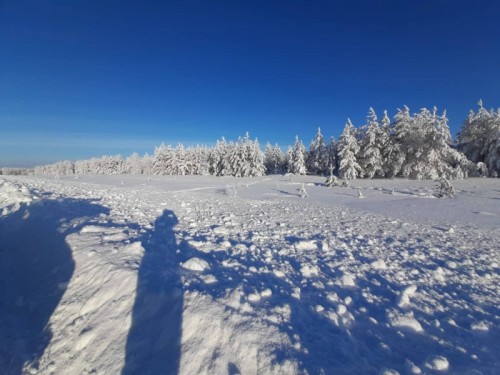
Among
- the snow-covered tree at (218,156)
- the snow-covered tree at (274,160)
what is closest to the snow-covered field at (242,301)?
the snow-covered tree at (218,156)

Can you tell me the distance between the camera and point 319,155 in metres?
54.5

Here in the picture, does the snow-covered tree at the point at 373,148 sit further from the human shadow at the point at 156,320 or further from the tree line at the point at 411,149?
the human shadow at the point at 156,320

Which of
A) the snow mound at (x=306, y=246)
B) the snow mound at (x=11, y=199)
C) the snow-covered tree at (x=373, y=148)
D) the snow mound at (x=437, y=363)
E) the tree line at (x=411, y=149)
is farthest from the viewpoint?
the snow-covered tree at (x=373, y=148)

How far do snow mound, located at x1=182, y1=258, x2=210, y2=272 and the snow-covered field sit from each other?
23mm

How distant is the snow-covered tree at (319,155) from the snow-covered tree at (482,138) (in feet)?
71.5

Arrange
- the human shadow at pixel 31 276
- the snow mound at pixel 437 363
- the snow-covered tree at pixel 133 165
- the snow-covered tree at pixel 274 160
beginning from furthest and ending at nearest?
the snow-covered tree at pixel 133 165, the snow-covered tree at pixel 274 160, the human shadow at pixel 31 276, the snow mound at pixel 437 363

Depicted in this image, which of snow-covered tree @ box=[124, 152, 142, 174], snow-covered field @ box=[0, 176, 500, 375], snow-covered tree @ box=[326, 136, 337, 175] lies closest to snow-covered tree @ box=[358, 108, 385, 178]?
snow-covered tree @ box=[326, 136, 337, 175]

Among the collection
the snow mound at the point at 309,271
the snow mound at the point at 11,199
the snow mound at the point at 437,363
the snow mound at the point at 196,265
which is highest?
the snow mound at the point at 11,199

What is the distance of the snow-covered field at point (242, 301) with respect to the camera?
3084 mm

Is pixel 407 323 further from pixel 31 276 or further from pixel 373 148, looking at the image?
pixel 373 148

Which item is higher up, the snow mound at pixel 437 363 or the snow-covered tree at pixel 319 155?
the snow-covered tree at pixel 319 155

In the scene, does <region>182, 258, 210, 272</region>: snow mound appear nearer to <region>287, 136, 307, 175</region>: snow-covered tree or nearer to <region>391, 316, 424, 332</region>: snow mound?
<region>391, 316, 424, 332</region>: snow mound

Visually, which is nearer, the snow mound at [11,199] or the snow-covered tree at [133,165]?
the snow mound at [11,199]

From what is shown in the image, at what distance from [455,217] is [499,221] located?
1.27 metres
